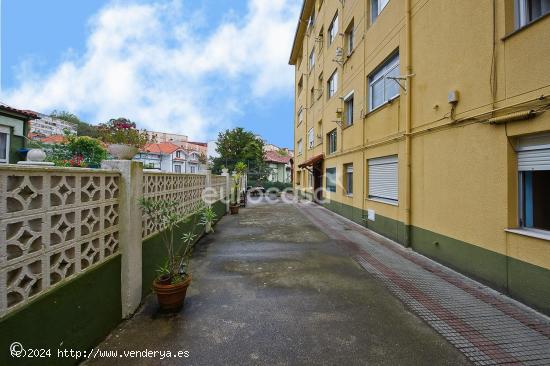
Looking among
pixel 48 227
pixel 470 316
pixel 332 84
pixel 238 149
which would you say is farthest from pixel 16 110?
pixel 238 149

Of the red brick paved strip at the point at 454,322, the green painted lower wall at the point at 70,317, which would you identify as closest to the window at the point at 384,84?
the red brick paved strip at the point at 454,322

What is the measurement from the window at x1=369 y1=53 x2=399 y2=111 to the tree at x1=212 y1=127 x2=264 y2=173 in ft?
84.0

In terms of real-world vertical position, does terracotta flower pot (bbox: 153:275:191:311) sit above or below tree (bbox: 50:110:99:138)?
below

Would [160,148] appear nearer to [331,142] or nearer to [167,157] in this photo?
[167,157]

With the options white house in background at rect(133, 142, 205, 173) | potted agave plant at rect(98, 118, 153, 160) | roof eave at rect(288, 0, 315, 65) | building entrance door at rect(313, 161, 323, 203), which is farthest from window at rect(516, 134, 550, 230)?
white house in background at rect(133, 142, 205, 173)

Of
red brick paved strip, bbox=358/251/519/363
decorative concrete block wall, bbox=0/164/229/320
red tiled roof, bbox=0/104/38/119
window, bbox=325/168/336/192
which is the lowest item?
red brick paved strip, bbox=358/251/519/363

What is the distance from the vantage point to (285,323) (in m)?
3.39

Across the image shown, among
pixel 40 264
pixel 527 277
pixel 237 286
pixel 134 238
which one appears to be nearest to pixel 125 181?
pixel 134 238

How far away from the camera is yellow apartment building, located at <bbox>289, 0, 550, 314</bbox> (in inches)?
154

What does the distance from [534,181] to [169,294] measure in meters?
5.78

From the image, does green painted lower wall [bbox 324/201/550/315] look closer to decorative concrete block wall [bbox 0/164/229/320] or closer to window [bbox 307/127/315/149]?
decorative concrete block wall [bbox 0/164/229/320]

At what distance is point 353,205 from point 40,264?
10.3 meters

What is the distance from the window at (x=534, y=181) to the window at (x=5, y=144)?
17.6m

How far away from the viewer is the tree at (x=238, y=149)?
34.6 meters
